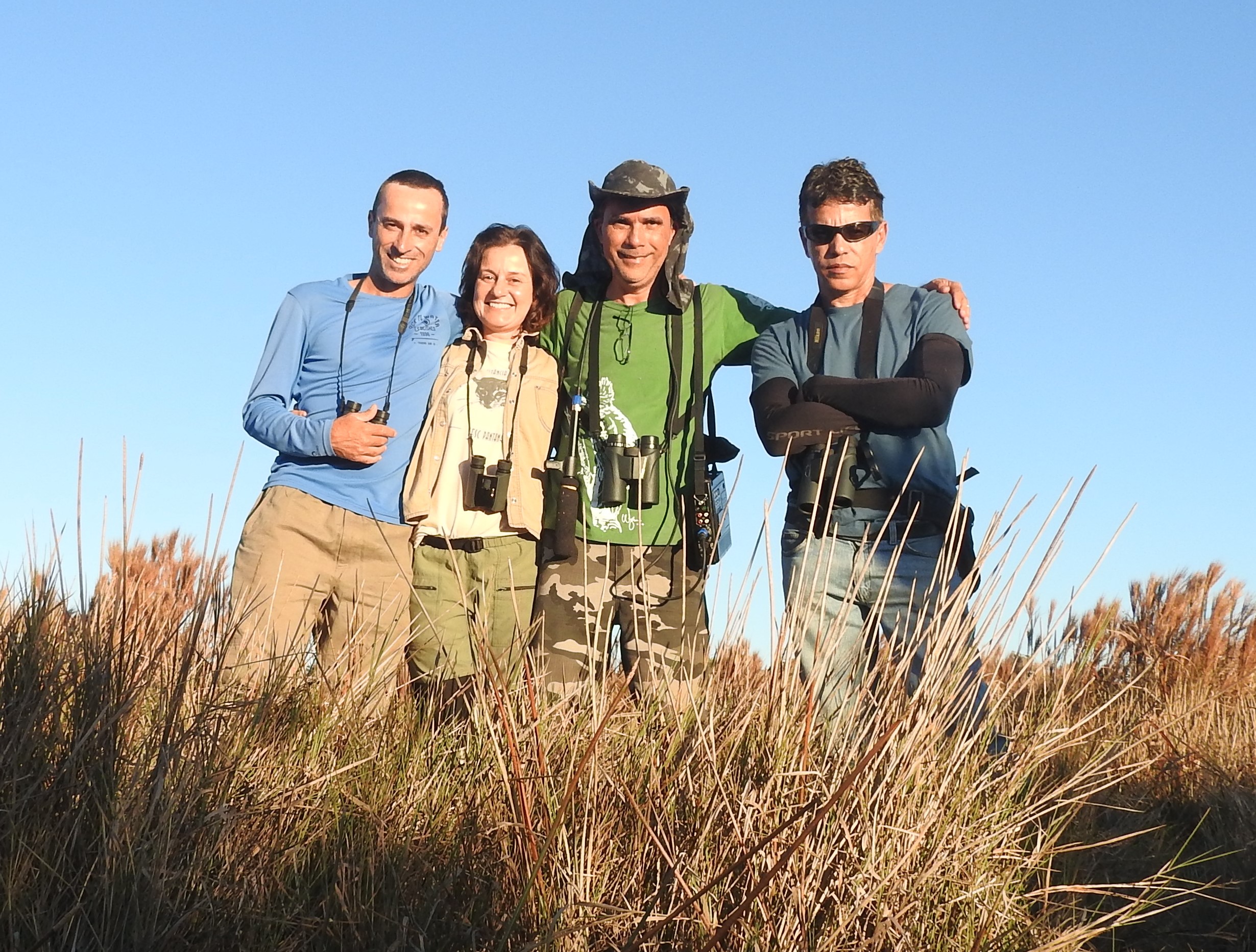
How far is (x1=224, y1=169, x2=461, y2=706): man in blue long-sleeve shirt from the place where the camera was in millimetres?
4230

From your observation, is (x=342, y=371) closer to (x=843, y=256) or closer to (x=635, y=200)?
(x=635, y=200)

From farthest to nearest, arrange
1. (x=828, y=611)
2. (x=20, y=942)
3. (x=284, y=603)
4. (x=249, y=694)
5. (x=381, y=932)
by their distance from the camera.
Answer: (x=284, y=603) → (x=828, y=611) → (x=249, y=694) → (x=381, y=932) → (x=20, y=942)

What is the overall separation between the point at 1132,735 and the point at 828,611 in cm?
221

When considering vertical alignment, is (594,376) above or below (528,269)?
below

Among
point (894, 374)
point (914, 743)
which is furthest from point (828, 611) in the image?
point (914, 743)

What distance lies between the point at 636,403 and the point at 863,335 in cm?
81

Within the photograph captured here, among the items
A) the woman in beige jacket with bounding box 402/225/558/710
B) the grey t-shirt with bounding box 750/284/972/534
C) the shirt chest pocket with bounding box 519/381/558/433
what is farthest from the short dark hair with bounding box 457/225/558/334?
the grey t-shirt with bounding box 750/284/972/534

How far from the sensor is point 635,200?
4488 mm

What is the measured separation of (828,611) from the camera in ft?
12.7

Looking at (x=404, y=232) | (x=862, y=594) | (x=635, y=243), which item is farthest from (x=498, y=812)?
(x=404, y=232)

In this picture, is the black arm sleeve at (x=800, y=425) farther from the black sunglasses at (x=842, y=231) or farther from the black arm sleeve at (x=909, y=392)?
the black sunglasses at (x=842, y=231)

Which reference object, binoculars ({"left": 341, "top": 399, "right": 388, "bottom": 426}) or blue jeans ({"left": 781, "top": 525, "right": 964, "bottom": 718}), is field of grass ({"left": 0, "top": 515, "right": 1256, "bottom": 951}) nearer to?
blue jeans ({"left": 781, "top": 525, "right": 964, "bottom": 718})

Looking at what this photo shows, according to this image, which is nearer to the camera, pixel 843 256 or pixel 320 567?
pixel 843 256

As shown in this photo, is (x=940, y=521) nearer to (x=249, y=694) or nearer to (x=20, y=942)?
(x=249, y=694)
